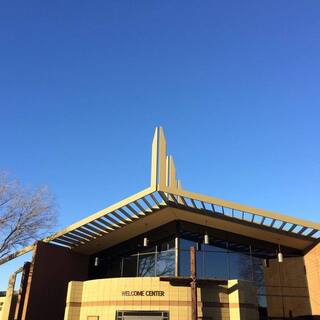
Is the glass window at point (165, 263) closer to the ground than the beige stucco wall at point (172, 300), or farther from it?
farther from it

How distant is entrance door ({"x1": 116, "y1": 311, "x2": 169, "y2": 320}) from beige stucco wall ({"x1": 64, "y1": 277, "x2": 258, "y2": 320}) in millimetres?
186

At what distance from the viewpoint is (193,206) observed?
22.6 metres

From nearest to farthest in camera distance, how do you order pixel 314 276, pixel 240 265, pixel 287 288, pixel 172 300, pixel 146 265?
pixel 172 300 < pixel 314 276 < pixel 287 288 < pixel 240 265 < pixel 146 265

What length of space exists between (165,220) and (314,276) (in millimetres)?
8808

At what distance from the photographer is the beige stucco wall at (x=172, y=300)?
781 inches


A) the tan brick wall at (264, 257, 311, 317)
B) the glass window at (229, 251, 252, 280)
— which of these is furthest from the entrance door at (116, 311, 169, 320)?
the tan brick wall at (264, 257, 311, 317)

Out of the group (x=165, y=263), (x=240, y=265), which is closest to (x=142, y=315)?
(x=165, y=263)

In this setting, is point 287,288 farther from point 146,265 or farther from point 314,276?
point 146,265

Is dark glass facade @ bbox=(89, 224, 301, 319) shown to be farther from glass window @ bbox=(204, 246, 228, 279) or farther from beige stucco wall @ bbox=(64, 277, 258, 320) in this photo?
beige stucco wall @ bbox=(64, 277, 258, 320)

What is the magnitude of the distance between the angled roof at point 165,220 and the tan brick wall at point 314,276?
60 centimetres

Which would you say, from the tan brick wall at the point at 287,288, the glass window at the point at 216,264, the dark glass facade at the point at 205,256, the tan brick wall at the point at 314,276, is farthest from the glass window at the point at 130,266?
the tan brick wall at the point at 314,276

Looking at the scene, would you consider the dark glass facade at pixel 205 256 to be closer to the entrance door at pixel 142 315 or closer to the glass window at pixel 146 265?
the glass window at pixel 146 265

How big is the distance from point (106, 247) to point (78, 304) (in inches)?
219

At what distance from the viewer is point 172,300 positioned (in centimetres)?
1994
